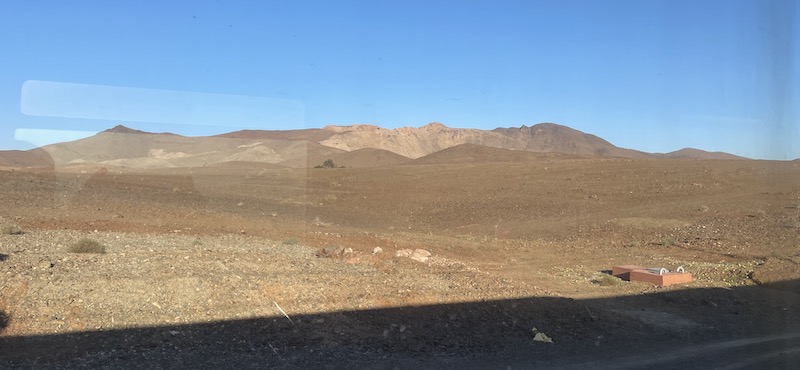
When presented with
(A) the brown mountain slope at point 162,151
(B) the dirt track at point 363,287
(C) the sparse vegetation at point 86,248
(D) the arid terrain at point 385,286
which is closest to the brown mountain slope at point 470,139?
(A) the brown mountain slope at point 162,151

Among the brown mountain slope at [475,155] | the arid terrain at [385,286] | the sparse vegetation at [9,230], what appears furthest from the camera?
the brown mountain slope at [475,155]

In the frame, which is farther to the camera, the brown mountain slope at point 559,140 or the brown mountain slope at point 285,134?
the brown mountain slope at point 559,140

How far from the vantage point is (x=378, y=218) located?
38750 mm

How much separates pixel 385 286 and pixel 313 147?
10880 centimetres

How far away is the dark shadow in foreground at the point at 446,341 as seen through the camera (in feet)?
25.4

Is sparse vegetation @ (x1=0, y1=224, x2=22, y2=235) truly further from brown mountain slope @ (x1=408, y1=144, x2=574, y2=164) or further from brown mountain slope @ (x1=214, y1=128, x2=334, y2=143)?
brown mountain slope @ (x1=214, y1=128, x2=334, y2=143)

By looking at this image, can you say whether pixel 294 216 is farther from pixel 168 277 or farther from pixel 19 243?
pixel 168 277

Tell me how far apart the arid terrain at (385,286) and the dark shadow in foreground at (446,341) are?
39 millimetres

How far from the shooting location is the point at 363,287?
38.5ft

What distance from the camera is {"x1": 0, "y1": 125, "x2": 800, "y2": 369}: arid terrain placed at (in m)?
8.34

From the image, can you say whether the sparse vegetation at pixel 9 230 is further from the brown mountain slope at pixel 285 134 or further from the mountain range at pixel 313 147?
the brown mountain slope at pixel 285 134

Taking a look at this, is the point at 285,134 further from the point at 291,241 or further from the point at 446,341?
the point at 446,341

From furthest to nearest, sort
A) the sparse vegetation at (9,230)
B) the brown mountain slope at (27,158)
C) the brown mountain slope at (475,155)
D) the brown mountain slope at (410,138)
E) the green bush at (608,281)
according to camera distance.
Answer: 1. the brown mountain slope at (410,138)
2. the brown mountain slope at (475,155)
3. the brown mountain slope at (27,158)
4. the sparse vegetation at (9,230)
5. the green bush at (608,281)

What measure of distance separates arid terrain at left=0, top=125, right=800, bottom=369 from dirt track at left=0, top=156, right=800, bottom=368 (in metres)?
0.05
